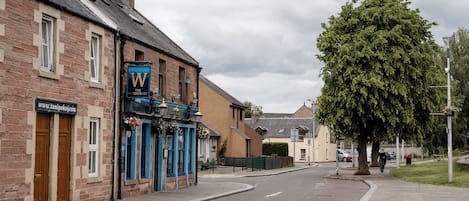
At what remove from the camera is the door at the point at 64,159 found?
18.2 m

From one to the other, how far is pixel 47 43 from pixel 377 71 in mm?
24384

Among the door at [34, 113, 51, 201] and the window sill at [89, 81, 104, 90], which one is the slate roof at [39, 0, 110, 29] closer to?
the window sill at [89, 81, 104, 90]

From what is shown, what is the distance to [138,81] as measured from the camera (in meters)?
22.2

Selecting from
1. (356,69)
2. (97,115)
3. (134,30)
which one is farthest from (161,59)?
(356,69)

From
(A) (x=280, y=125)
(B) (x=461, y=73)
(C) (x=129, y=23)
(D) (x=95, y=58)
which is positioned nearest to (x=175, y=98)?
(C) (x=129, y=23)

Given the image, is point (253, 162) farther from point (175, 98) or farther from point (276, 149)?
point (175, 98)

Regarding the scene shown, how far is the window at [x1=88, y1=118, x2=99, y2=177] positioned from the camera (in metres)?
20.2

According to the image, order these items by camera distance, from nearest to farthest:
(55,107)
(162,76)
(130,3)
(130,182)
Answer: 1. (55,107)
2. (130,182)
3. (162,76)
4. (130,3)

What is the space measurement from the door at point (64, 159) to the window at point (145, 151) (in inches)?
228

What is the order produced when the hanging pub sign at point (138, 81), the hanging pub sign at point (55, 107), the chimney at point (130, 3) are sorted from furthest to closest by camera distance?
the chimney at point (130, 3) → the hanging pub sign at point (138, 81) → the hanging pub sign at point (55, 107)

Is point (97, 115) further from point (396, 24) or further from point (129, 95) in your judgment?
point (396, 24)

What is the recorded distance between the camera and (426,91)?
135 ft

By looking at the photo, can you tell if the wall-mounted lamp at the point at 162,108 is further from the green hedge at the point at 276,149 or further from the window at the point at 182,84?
the green hedge at the point at 276,149

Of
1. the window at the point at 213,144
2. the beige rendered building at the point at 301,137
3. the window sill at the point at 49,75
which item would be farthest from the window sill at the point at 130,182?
the beige rendered building at the point at 301,137
